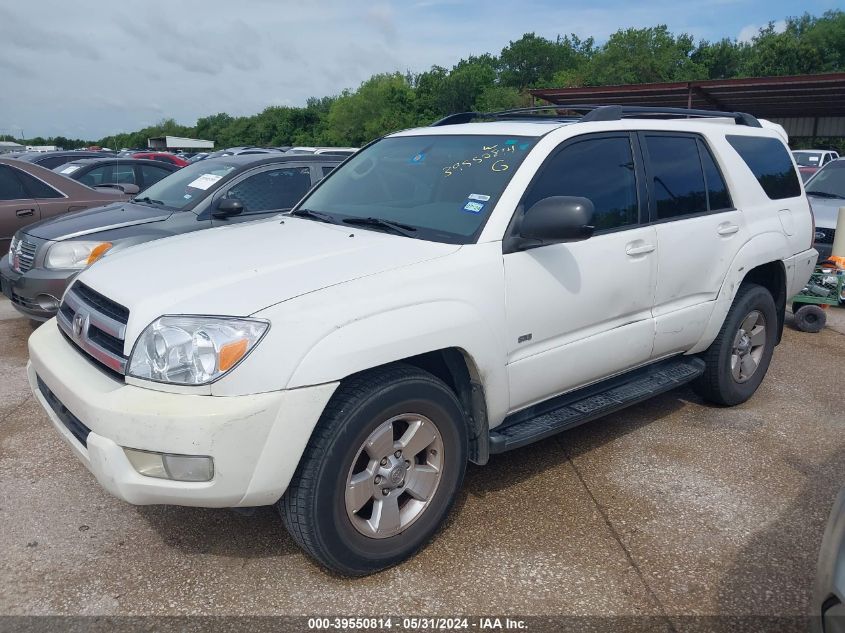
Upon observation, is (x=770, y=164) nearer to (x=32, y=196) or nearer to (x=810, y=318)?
(x=810, y=318)

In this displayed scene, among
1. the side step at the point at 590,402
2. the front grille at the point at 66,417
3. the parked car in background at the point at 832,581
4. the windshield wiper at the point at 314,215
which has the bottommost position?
the side step at the point at 590,402

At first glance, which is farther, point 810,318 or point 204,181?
point 810,318

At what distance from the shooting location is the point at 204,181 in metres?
6.48

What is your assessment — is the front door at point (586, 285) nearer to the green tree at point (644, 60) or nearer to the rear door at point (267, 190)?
the rear door at point (267, 190)

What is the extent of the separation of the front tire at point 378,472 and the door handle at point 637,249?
135 cm

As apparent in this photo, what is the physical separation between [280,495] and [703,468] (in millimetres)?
2464

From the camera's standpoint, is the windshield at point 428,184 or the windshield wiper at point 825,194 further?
the windshield wiper at point 825,194

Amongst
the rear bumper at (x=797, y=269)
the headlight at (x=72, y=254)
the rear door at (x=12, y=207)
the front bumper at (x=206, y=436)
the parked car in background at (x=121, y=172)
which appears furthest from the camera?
the parked car in background at (x=121, y=172)

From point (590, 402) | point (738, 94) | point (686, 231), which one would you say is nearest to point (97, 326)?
point (590, 402)

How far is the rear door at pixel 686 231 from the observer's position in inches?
153

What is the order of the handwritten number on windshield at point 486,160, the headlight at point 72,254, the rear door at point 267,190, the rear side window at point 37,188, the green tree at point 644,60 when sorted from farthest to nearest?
1. the green tree at point 644,60
2. the rear side window at point 37,188
3. the rear door at point 267,190
4. the headlight at point 72,254
5. the handwritten number on windshield at point 486,160

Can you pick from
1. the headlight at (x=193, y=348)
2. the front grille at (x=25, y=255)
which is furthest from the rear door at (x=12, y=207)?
the headlight at (x=193, y=348)

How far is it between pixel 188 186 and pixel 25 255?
1.54 meters

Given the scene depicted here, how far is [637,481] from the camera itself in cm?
370
